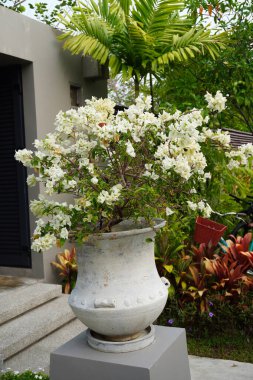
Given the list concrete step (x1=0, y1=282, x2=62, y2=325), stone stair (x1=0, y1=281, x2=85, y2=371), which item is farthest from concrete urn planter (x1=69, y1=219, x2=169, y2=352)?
concrete step (x1=0, y1=282, x2=62, y2=325)

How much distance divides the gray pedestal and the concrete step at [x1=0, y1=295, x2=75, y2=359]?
131cm

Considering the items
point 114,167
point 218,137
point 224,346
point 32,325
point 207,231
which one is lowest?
point 224,346

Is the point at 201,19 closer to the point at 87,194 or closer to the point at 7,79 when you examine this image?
the point at 7,79

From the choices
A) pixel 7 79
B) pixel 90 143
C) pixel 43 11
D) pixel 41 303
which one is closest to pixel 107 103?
pixel 90 143

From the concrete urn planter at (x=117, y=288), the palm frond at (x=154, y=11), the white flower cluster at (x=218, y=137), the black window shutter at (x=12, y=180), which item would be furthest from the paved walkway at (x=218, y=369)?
the palm frond at (x=154, y=11)

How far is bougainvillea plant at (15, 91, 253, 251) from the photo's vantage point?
245 centimetres

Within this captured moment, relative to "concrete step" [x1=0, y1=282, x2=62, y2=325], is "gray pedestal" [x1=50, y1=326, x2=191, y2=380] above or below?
above

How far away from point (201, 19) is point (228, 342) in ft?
16.5

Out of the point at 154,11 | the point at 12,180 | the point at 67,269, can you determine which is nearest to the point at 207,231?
the point at 67,269

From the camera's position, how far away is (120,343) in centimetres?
262

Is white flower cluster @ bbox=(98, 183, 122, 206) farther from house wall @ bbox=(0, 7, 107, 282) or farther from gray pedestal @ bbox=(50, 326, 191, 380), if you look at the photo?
house wall @ bbox=(0, 7, 107, 282)

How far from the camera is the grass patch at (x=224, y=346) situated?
441 cm

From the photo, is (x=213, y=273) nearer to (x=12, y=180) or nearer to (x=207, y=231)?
(x=207, y=231)

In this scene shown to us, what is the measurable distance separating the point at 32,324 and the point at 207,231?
2077 mm
